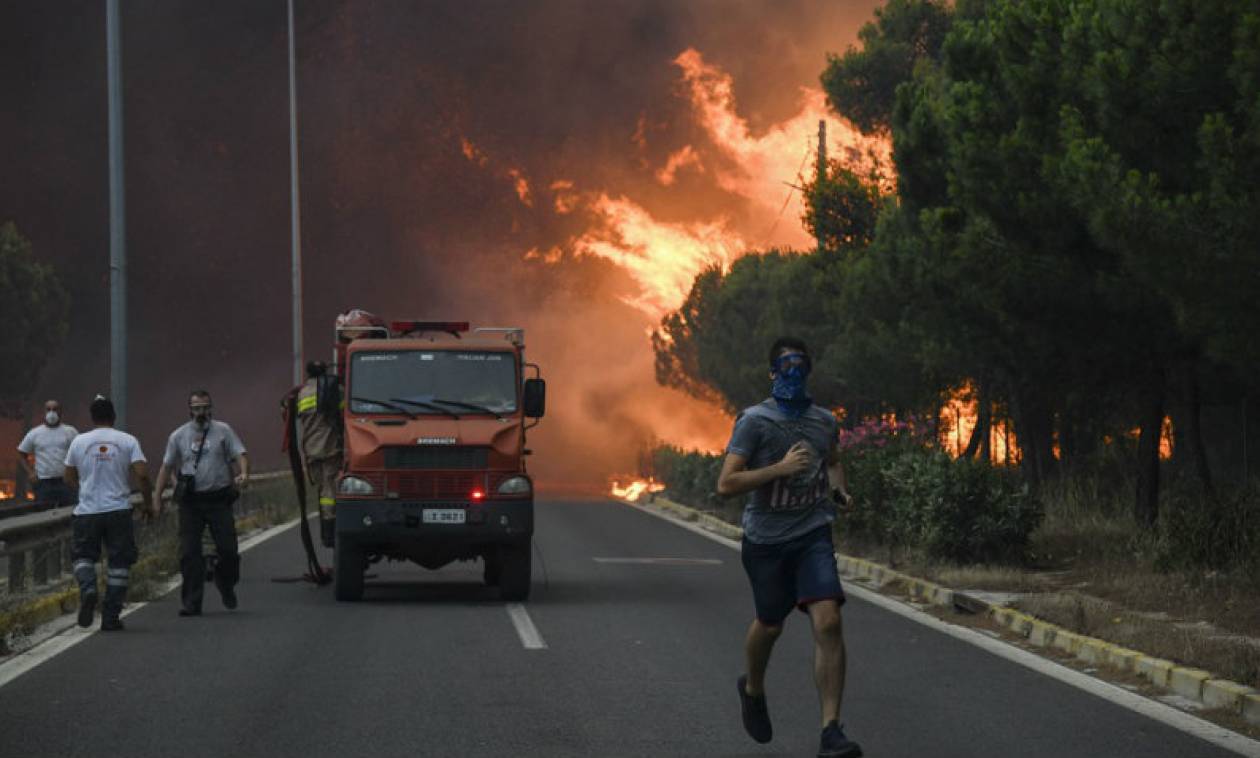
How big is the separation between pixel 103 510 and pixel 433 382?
13.1 feet

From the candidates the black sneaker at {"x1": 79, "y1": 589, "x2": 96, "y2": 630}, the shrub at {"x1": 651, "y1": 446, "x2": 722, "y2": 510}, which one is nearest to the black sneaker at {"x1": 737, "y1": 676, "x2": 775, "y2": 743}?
the black sneaker at {"x1": 79, "y1": 589, "x2": 96, "y2": 630}

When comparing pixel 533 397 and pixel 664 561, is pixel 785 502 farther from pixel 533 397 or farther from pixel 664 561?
pixel 664 561

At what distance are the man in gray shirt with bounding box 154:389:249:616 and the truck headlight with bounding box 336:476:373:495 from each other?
1.08m

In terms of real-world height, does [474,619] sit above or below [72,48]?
below

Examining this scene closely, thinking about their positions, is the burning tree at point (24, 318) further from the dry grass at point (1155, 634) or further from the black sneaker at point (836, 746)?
the black sneaker at point (836, 746)

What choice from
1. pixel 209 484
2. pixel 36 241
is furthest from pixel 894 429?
pixel 36 241

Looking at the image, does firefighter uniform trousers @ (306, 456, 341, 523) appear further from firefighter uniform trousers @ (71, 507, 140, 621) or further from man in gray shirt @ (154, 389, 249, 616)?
firefighter uniform trousers @ (71, 507, 140, 621)

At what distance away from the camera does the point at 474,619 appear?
52.0 feet

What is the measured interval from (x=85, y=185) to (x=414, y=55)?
16065 millimetres

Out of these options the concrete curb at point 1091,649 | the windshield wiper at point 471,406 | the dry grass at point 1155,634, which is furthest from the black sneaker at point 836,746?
the windshield wiper at point 471,406

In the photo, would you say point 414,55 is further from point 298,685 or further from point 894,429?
point 298,685

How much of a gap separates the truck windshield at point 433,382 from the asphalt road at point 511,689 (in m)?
1.87

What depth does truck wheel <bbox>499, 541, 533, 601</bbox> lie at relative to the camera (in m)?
17.4

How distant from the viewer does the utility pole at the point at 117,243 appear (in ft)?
73.8
